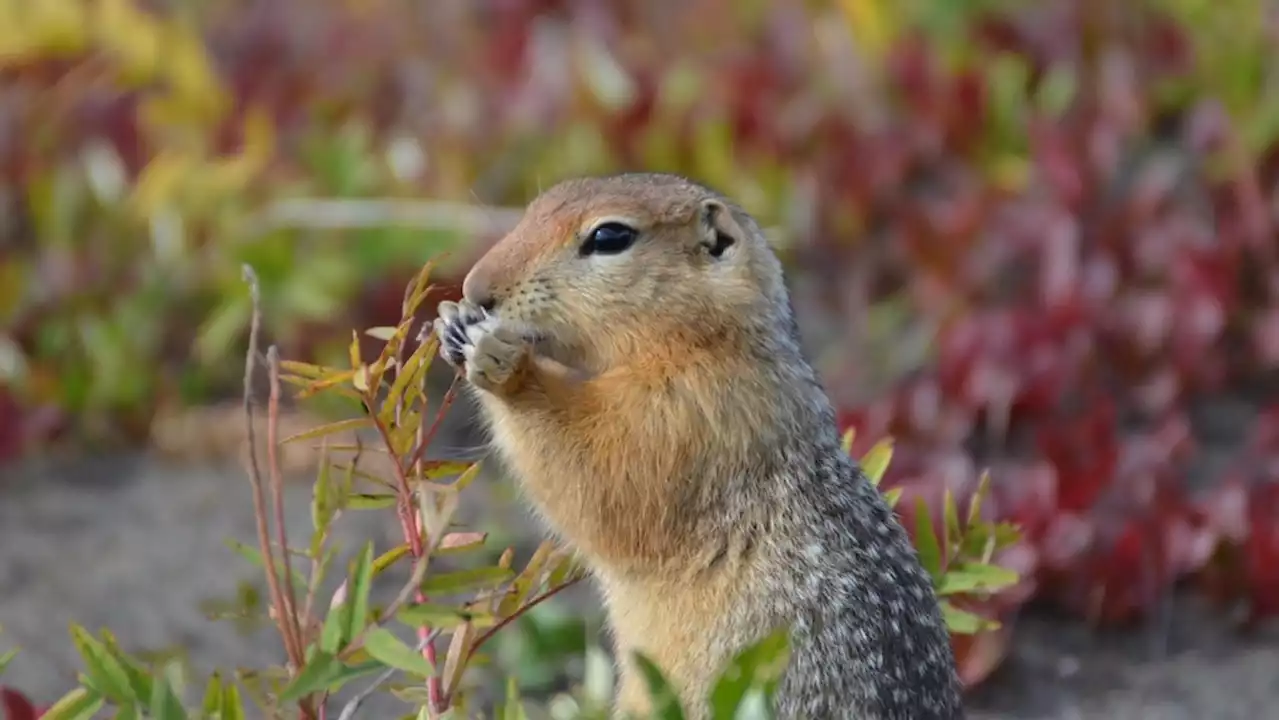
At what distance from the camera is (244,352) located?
4805 mm

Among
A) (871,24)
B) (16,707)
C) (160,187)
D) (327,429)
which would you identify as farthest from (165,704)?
(871,24)

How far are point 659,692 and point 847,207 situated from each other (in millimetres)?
3638

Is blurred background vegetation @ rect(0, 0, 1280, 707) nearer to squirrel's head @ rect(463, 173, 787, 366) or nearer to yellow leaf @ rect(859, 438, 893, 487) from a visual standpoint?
yellow leaf @ rect(859, 438, 893, 487)

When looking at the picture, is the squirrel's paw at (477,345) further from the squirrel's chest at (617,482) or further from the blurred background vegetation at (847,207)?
Result: the blurred background vegetation at (847,207)

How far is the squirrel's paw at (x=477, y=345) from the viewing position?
7.69ft

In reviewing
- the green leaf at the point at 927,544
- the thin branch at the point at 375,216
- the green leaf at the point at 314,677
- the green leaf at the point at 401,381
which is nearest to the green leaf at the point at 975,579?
the green leaf at the point at 927,544

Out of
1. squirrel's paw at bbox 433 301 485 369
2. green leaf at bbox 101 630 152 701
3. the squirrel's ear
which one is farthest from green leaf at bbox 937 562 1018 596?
green leaf at bbox 101 630 152 701

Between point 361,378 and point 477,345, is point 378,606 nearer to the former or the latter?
point 361,378

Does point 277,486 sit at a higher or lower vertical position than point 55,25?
higher

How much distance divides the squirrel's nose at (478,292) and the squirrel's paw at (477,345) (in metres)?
0.07

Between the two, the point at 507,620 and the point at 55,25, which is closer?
the point at 507,620

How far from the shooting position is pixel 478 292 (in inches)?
98.4

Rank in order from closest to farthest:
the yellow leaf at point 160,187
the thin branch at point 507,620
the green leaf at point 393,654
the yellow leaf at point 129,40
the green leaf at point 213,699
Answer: the green leaf at point 393,654, the green leaf at point 213,699, the thin branch at point 507,620, the yellow leaf at point 160,187, the yellow leaf at point 129,40

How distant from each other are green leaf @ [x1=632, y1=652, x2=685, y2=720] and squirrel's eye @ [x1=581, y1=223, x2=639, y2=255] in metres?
1.02
